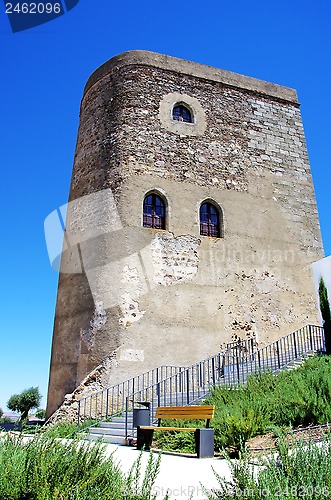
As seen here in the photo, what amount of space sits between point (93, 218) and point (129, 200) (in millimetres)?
1322

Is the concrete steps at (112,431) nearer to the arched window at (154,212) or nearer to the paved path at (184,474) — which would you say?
the paved path at (184,474)

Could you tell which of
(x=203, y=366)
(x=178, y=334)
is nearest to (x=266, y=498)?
(x=203, y=366)

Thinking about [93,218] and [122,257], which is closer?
[122,257]

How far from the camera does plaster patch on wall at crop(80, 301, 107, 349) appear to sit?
12859mm

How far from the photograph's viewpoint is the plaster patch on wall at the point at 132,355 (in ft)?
40.8

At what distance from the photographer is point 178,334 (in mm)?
13180

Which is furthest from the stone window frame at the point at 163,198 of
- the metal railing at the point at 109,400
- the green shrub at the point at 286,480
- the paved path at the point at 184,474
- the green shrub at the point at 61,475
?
the green shrub at the point at 286,480

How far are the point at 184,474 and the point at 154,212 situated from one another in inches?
381

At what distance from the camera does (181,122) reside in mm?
15719

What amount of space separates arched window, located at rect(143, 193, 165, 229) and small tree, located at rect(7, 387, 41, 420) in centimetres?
1758

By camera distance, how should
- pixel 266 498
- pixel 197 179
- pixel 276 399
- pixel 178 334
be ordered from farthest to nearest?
1. pixel 197 179
2. pixel 178 334
3. pixel 276 399
4. pixel 266 498

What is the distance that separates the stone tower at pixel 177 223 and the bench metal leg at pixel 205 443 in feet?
18.5

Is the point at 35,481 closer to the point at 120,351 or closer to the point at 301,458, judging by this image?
the point at 301,458

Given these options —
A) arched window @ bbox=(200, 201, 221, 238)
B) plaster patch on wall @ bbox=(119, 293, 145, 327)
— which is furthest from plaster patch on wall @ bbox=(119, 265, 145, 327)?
arched window @ bbox=(200, 201, 221, 238)
